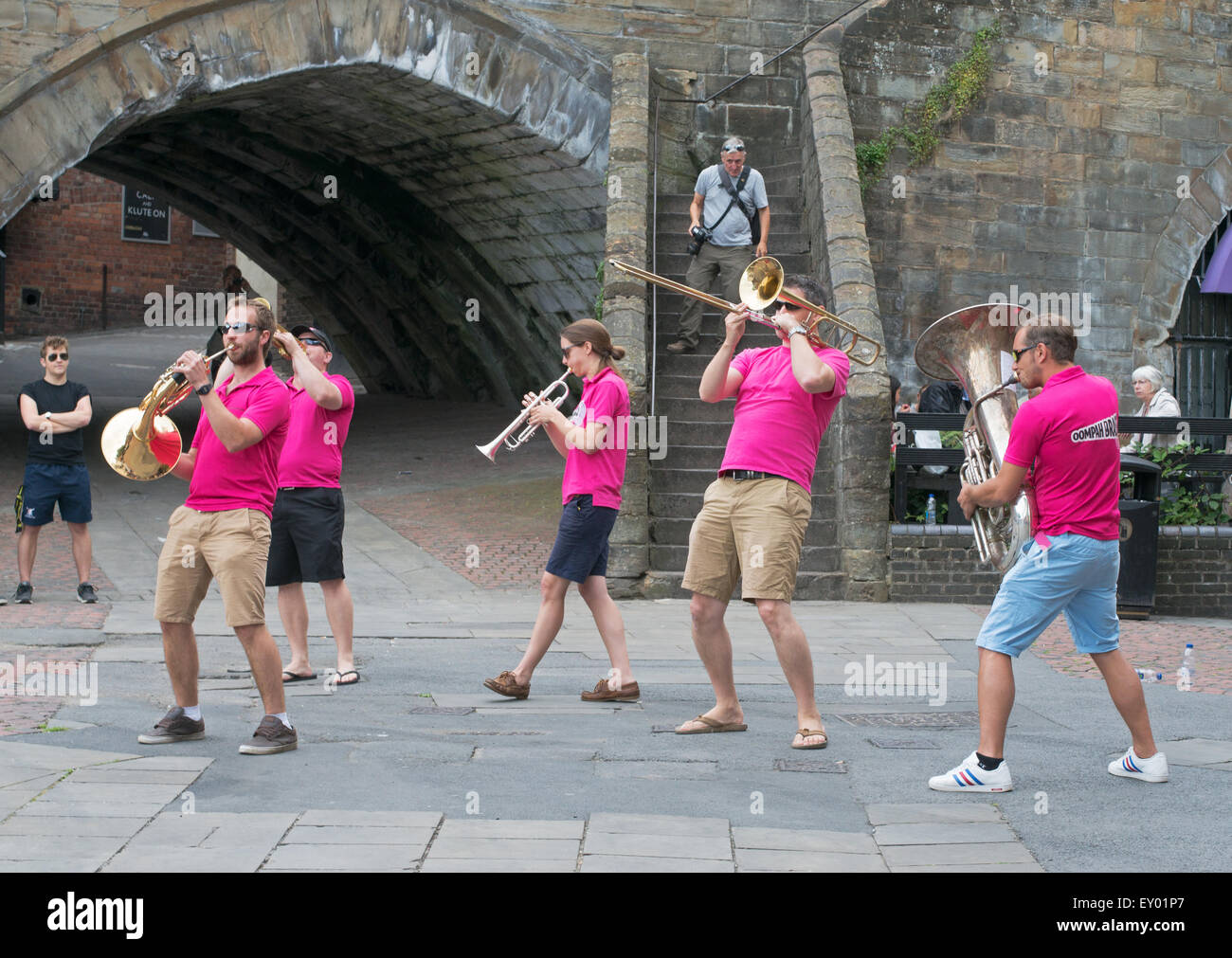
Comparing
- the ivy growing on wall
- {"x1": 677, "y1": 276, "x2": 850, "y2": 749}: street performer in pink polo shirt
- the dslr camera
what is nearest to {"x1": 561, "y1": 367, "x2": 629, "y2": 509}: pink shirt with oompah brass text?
{"x1": 677, "y1": 276, "x2": 850, "y2": 749}: street performer in pink polo shirt

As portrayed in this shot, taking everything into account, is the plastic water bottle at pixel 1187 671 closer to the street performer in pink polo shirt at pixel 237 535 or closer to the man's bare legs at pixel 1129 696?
the man's bare legs at pixel 1129 696

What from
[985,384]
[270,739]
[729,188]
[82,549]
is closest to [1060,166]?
[729,188]

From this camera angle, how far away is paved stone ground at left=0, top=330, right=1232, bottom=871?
14.9 ft

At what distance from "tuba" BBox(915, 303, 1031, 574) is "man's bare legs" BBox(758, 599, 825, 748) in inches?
32.7

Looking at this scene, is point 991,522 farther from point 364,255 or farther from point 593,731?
point 364,255

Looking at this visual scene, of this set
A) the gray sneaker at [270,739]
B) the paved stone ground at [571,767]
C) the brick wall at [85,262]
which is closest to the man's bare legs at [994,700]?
the paved stone ground at [571,767]

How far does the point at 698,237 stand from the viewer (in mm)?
12711

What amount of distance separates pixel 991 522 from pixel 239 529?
2978mm

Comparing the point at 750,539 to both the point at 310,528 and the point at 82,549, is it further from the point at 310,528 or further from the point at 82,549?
the point at 82,549

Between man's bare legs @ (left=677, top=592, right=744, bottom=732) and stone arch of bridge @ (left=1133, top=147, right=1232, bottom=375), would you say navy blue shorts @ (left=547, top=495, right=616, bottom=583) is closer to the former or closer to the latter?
man's bare legs @ (left=677, top=592, right=744, bottom=732)

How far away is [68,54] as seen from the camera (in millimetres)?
12273

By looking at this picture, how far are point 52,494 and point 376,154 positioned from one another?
8423 millimetres

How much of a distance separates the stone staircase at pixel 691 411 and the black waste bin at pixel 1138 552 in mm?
2090

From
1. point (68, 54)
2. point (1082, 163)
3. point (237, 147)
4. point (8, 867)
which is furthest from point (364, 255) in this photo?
point (8, 867)
